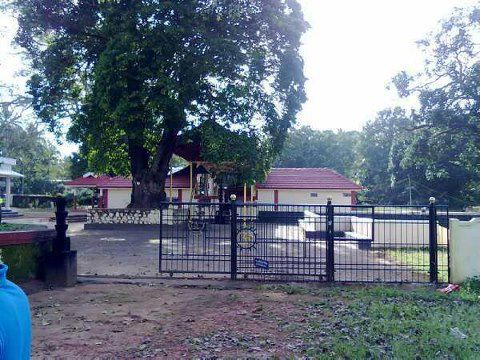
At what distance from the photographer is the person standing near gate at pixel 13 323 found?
5.41ft

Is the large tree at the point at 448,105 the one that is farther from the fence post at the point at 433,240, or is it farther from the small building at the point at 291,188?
the fence post at the point at 433,240

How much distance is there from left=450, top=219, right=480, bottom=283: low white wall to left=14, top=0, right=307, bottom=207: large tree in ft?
47.0

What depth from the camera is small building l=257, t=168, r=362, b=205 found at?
3669 cm

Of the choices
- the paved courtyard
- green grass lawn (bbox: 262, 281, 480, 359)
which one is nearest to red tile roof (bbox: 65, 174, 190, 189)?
the paved courtyard

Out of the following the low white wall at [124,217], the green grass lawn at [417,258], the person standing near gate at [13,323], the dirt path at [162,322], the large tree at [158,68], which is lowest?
the dirt path at [162,322]

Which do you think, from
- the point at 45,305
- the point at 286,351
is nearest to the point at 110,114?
the point at 45,305

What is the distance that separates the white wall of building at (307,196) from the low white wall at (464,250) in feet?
90.5

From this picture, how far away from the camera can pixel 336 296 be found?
316 inches

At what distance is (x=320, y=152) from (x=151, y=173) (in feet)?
153

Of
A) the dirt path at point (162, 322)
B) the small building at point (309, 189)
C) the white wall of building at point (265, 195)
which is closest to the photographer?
the dirt path at point (162, 322)

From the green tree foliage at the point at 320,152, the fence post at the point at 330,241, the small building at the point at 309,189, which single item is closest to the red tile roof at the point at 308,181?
the small building at the point at 309,189

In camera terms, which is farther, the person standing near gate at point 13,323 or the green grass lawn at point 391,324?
the green grass lawn at point 391,324

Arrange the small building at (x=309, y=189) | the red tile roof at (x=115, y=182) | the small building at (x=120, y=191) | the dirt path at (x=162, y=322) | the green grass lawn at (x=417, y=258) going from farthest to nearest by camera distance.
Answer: the small building at (x=120, y=191) → the red tile roof at (x=115, y=182) → the small building at (x=309, y=189) → the green grass lawn at (x=417, y=258) → the dirt path at (x=162, y=322)

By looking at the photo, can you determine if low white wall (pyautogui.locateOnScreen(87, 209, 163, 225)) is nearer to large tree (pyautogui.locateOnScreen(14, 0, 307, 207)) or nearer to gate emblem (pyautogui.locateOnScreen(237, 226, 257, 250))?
large tree (pyautogui.locateOnScreen(14, 0, 307, 207))
